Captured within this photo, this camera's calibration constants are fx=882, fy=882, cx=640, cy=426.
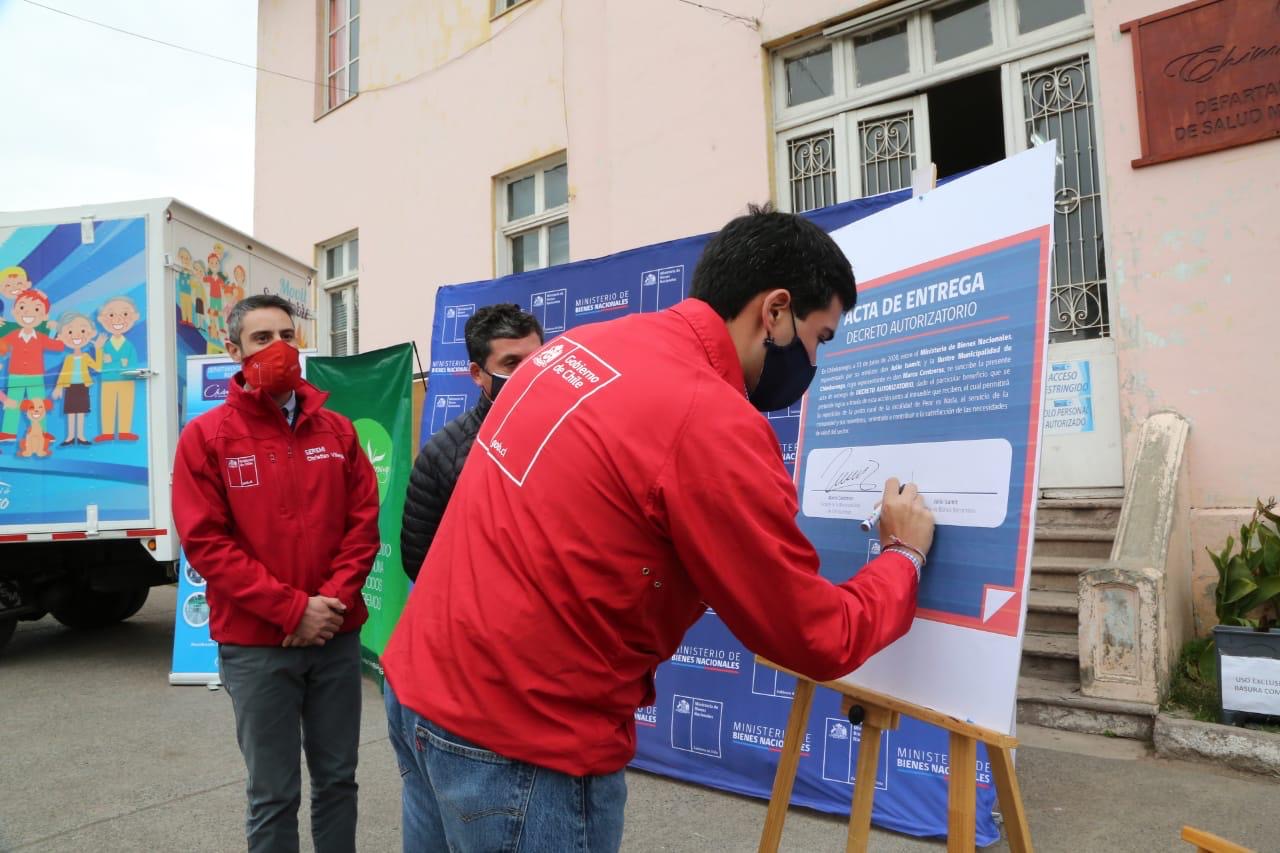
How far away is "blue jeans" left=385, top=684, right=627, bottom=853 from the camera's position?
4.42 ft

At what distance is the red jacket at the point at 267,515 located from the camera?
2.59 metres

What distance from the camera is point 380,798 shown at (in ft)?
12.8

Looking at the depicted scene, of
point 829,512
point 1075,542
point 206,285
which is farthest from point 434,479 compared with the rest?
point 206,285

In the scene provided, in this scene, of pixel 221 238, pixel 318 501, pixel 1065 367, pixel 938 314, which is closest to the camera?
pixel 938 314

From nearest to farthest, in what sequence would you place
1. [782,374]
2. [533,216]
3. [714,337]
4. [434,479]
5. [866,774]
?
[714,337] < [782,374] < [866,774] < [434,479] < [533,216]

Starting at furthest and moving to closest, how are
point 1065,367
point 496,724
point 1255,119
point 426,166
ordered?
point 426,166, point 1065,367, point 1255,119, point 496,724

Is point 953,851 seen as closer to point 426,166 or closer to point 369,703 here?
point 369,703

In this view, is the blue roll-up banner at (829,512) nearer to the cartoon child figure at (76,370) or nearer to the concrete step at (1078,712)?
the concrete step at (1078,712)

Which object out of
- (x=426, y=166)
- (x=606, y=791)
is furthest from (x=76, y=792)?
(x=426, y=166)

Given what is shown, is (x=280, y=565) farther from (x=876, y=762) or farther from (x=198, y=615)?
(x=198, y=615)

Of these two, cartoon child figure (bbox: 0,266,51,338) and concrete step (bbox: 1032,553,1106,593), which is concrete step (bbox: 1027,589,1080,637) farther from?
cartoon child figure (bbox: 0,266,51,338)

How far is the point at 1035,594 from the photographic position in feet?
16.3

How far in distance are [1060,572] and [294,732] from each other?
4.15m

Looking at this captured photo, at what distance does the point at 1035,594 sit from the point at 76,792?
4.96 meters
